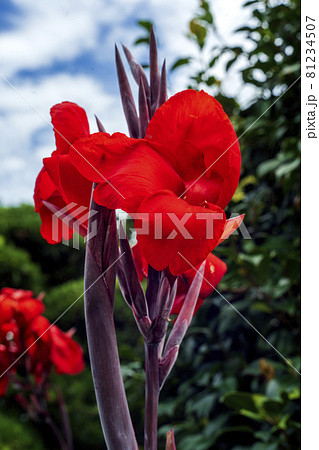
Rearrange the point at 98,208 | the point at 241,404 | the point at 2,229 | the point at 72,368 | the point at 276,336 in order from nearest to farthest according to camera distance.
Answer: the point at 98,208 → the point at 72,368 → the point at 241,404 → the point at 276,336 → the point at 2,229

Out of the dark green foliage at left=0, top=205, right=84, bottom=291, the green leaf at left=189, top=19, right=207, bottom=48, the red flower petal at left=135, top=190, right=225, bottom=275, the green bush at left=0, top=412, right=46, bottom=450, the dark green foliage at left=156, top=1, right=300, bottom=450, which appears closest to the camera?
the red flower petal at left=135, top=190, right=225, bottom=275

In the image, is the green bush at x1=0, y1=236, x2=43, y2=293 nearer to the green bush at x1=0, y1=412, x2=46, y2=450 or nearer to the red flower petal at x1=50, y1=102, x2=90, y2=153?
the green bush at x1=0, y1=412, x2=46, y2=450

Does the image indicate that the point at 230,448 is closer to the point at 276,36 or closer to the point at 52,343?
Answer: the point at 52,343

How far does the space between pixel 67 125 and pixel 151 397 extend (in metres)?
0.13

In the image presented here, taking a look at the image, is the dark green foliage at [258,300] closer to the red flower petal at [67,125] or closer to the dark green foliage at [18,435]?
the red flower petal at [67,125]

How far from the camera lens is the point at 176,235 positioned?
0.60 feet

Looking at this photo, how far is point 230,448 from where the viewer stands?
2.68ft

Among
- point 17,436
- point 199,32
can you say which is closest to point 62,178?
point 199,32

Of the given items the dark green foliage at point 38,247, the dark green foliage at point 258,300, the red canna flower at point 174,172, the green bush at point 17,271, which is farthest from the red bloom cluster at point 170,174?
the dark green foliage at point 38,247

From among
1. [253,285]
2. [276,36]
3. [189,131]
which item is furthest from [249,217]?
[189,131]

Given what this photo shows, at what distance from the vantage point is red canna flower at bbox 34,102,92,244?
0.21 meters

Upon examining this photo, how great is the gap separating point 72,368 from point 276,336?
386 mm

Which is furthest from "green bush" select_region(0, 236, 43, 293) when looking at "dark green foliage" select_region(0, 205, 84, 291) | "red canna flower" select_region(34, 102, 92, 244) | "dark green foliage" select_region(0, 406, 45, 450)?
"red canna flower" select_region(34, 102, 92, 244)

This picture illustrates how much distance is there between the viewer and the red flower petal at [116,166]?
19 cm
